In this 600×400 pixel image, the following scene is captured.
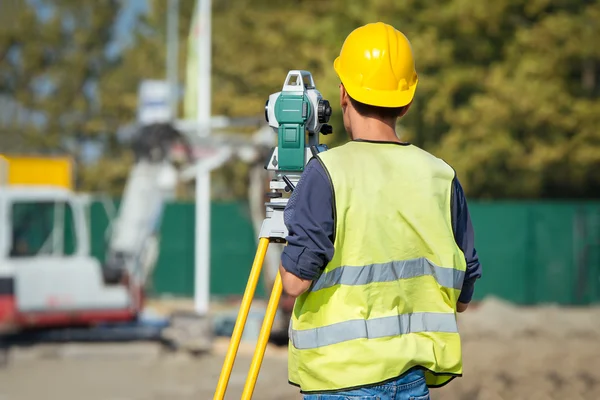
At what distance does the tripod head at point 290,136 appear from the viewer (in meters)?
3.55

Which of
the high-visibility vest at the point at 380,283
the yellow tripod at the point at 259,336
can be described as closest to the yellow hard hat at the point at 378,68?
the high-visibility vest at the point at 380,283

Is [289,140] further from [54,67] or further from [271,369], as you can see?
[54,67]

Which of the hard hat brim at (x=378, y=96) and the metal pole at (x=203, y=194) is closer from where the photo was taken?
the hard hat brim at (x=378, y=96)

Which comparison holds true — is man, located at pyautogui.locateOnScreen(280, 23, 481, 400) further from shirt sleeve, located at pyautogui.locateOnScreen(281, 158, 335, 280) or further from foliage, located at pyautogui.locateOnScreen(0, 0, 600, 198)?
foliage, located at pyautogui.locateOnScreen(0, 0, 600, 198)

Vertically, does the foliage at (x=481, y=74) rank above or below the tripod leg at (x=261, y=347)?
above

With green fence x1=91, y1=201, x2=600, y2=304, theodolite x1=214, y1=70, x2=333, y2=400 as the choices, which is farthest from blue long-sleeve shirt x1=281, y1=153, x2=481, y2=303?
green fence x1=91, y1=201, x2=600, y2=304

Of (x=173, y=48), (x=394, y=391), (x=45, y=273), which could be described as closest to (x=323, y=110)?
(x=394, y=391)

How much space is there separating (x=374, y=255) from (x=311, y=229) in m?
0.21

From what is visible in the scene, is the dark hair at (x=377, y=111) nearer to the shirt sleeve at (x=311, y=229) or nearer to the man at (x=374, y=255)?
the man at (x=374, y=255)

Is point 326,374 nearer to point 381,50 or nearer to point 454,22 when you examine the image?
point 381,50

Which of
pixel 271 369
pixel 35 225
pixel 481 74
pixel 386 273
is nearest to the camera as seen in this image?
pixel 386 273

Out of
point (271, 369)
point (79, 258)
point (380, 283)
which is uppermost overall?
point (380, 283)

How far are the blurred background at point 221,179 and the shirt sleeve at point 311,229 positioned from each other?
578cm

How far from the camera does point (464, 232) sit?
131 inches
